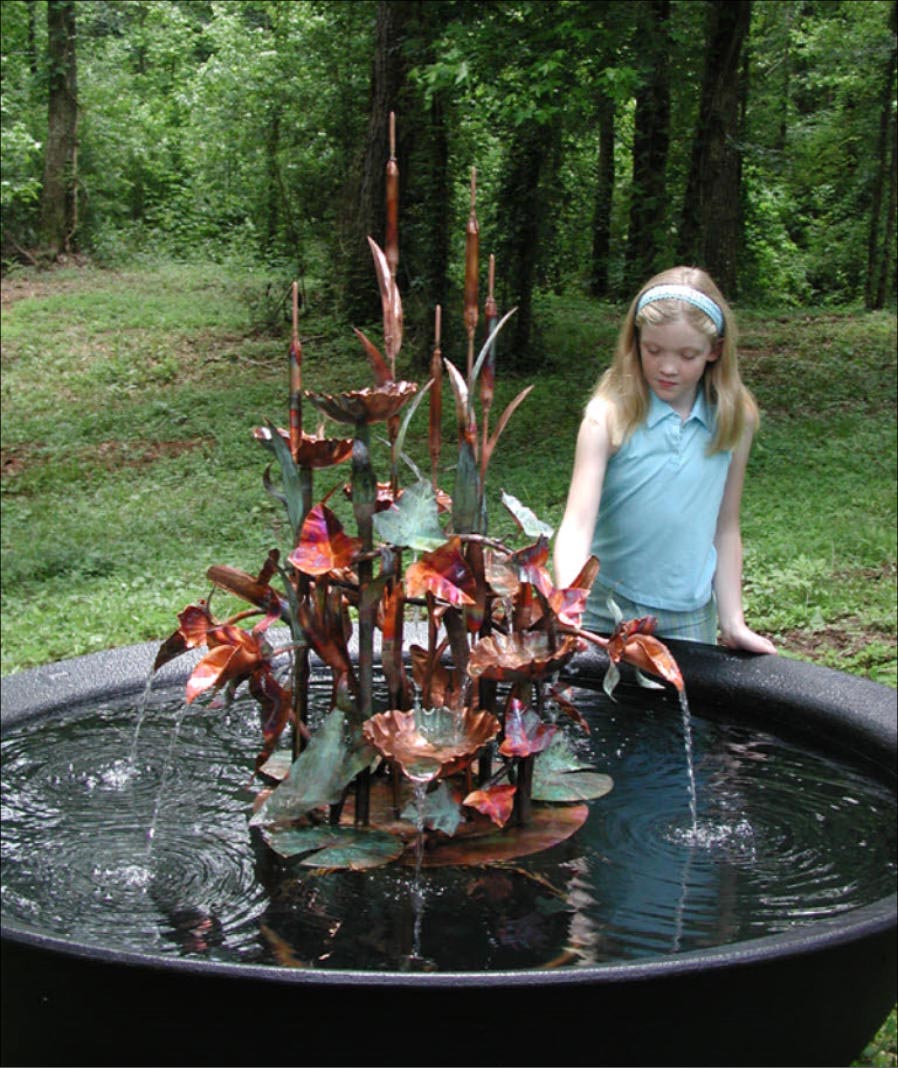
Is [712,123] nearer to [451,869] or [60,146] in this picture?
[451,869]

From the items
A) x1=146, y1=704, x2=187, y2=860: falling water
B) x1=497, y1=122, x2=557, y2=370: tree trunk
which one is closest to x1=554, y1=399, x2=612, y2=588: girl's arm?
x1=146, y1=704, x2=187, y2=860: falling water

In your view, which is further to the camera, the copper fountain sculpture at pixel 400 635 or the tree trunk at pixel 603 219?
the tree trunk at pixel 603 219

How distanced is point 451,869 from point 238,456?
680 centimetres

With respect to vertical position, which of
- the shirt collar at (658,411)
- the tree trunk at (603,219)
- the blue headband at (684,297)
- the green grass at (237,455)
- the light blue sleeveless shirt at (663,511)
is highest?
the tree trunk at (603,219)

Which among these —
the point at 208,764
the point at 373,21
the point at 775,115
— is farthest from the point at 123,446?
the point at 775,115

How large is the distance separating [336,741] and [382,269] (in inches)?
30.6

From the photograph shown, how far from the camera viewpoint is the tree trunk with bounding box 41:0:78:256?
17234 mm

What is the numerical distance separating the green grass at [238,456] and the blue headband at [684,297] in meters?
0.96

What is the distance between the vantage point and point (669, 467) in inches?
127

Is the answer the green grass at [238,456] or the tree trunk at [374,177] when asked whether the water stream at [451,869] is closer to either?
the green grass at [238,456]

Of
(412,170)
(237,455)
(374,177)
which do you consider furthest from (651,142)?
(237,455)

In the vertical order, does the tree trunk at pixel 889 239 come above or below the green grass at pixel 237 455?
above

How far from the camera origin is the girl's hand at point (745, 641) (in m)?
3.26

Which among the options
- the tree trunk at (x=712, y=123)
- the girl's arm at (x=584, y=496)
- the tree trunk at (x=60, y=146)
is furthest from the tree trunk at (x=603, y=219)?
the girl's arm at (x=584, y=496)
